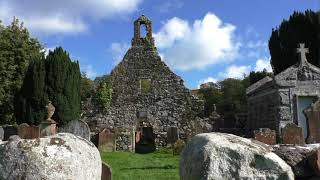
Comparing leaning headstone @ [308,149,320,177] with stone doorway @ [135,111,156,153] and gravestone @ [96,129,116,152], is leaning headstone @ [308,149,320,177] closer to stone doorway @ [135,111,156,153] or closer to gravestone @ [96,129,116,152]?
gravestone @ [96,129,116,152]

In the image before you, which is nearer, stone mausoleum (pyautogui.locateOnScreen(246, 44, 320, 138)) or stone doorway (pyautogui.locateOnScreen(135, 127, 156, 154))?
stone mausoleum (pyautogui.locateOnScreen(246, 44, 320, 138))

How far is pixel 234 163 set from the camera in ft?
16.1

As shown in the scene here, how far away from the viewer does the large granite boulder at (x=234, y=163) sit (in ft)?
15.9

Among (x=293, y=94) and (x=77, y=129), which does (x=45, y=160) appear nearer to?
(x=77, y=129)

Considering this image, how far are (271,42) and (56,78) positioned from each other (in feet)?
55.8

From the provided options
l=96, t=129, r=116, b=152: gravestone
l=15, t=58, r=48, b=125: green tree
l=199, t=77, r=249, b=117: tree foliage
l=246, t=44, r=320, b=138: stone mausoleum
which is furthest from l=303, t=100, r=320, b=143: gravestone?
l=199, t=77, r=249, b=117: tree foliage

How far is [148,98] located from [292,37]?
12.0m

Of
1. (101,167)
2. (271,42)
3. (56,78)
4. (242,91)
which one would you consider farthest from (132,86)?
(242,91)

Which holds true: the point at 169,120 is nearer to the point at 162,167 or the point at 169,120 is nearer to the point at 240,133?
the point at 240,133

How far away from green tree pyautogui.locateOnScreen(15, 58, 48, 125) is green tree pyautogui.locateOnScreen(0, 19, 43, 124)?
5880mm

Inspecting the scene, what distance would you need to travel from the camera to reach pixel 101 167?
581 centimetres

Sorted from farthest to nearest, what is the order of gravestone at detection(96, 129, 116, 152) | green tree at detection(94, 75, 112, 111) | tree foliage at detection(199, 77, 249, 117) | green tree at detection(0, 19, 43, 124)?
tree foliage at detection(199, 77, 249, 117) → green tree at detection(0, 19, 43, 124) → green tree at detection(94, 75, 112, 111) → gravestone at detection(96, 129, 116, 152)

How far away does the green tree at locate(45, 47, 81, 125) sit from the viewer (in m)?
23.5

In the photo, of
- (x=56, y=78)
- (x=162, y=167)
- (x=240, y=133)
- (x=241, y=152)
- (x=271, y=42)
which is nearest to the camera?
(x=241, y=152)
